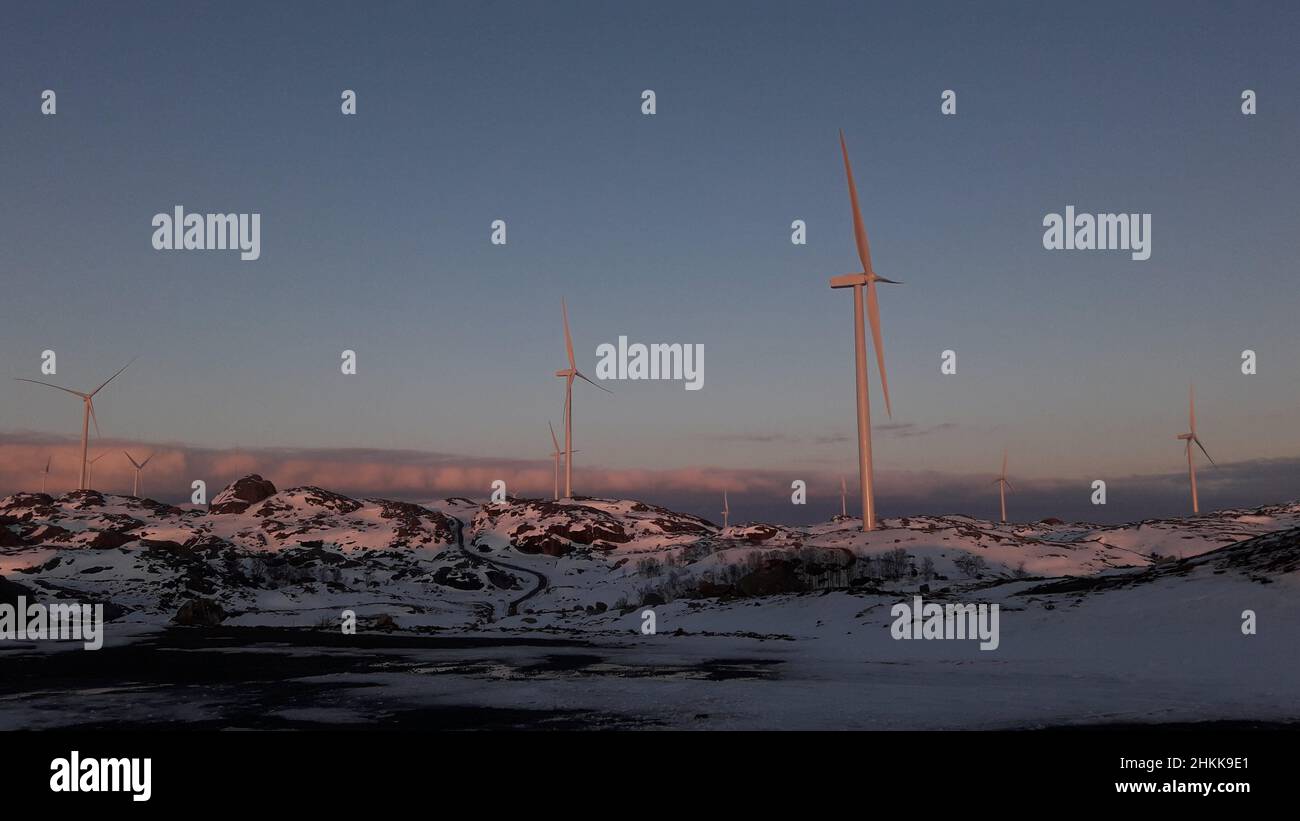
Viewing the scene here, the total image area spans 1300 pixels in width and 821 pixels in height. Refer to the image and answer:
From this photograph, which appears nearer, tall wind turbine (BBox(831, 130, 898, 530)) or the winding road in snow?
tall wind turbine (BBox(831, 130, 898, 530))

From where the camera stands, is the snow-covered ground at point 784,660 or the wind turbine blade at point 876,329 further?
A: the wind turbine blade at point 876,329

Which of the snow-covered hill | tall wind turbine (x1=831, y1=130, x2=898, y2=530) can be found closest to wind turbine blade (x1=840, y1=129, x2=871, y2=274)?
tall wind turbine (x1=831, y1=130, x2=898, y2=530)

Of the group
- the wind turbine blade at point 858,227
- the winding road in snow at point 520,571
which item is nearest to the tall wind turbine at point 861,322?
the wind turbine blade at point 858,227

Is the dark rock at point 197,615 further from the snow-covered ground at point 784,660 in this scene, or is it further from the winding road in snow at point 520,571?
the winding road in snow at point 520,571

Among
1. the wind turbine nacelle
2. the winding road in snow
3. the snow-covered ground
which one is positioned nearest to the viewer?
the snow-covered ground

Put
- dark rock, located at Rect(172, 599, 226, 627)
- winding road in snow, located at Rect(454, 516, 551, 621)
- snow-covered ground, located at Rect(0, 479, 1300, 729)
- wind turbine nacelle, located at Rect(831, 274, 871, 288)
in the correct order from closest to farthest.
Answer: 1. snow-covered ground, located at Rect(0, 479, 1300, 729)
2. dark rock, located at Rect(172, 599, 226, 627)
3. wind turbine nacelle, located at Rect(831, 274, 871, 288)
4. winding road in snow, located at Rect(454, 516, 551, 621)

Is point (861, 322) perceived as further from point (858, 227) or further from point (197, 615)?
point (197, 615)

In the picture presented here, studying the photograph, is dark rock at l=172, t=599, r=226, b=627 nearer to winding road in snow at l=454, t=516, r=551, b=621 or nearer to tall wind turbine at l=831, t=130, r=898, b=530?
winding road in snow at l=454, t=516, r=551, b=621

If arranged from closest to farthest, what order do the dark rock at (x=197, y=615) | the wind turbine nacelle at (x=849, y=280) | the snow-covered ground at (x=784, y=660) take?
the snow-covered ground at (x=784, y=660) → the dark rock at (x=197, y=615) → the wind turbine nacelle at (x=849, y=280)

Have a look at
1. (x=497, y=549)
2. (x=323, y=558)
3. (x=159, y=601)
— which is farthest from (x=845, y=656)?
(x=497, y=549)
